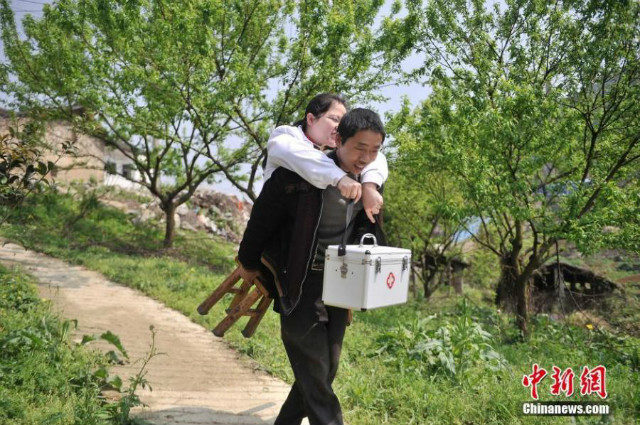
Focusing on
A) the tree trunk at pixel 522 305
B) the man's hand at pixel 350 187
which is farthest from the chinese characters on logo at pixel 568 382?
the tree trunk at pixel 522 305

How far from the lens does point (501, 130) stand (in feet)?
24.7

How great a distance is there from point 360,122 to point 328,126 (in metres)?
0.36

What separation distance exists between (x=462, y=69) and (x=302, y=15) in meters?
3.39

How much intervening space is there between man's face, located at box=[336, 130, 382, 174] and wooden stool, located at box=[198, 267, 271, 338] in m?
0.87

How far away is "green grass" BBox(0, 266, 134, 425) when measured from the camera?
3424 millimetres

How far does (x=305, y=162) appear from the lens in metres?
2.38

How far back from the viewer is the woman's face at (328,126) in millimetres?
2748

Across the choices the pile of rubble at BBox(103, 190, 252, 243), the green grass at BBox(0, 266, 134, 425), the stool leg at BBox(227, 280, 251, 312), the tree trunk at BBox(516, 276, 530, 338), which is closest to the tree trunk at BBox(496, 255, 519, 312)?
the tree trunk at BBox(516, 276, 530, 338)

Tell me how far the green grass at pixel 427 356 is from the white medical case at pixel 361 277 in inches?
79.8

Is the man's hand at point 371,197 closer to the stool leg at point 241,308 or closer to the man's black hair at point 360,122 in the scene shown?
the man's black hair at point 360,122

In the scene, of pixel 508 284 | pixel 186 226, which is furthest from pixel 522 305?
pixel 186 226

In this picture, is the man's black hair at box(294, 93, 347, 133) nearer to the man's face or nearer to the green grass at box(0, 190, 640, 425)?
the man's face

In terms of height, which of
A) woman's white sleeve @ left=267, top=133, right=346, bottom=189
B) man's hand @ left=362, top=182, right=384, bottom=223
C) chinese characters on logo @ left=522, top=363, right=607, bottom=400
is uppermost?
woman's white sleeve @ left=267, top=133, right=346, bottom=189

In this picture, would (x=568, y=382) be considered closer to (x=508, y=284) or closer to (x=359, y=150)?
(x=359, y=150)
